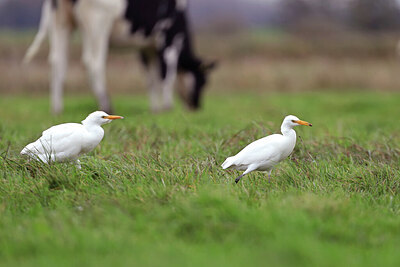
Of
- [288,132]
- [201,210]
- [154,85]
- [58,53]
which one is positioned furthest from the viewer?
[154,85]

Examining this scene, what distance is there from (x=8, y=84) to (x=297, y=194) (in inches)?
535

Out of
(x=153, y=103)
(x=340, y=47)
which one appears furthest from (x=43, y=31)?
(x=340, y=47)

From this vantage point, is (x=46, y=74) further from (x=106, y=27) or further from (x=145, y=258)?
(x=145, y=258)

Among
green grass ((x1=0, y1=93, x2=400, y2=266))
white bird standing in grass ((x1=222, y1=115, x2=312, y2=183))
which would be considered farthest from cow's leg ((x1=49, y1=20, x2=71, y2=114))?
white bird standing in grass ((x1=222, y1=115, x2=312, y2=183))

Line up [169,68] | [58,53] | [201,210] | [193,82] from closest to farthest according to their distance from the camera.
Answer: [201,210] → [58,53] → [169,68] → [193,82]

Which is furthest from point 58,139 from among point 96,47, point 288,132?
point 96,47

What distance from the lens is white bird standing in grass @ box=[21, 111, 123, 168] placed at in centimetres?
372

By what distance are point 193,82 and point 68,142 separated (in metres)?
7.28

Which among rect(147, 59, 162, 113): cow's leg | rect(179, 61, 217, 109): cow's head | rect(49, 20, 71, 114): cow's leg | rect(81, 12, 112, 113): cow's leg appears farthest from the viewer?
rect(179, 61, 217, 109): cow's head

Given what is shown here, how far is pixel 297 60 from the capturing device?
64.1 feet

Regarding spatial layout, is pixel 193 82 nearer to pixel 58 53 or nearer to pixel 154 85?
pixel 154 85

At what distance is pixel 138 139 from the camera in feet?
17.4

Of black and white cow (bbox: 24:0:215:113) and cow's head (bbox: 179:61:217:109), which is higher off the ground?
black and white cow (bbox: 24:0:215:113)

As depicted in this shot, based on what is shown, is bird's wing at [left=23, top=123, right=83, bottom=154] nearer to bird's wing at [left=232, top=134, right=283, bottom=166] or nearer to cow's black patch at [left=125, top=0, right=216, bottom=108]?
bird's wing at [left=232, top=134, right=283, bottom=166]
